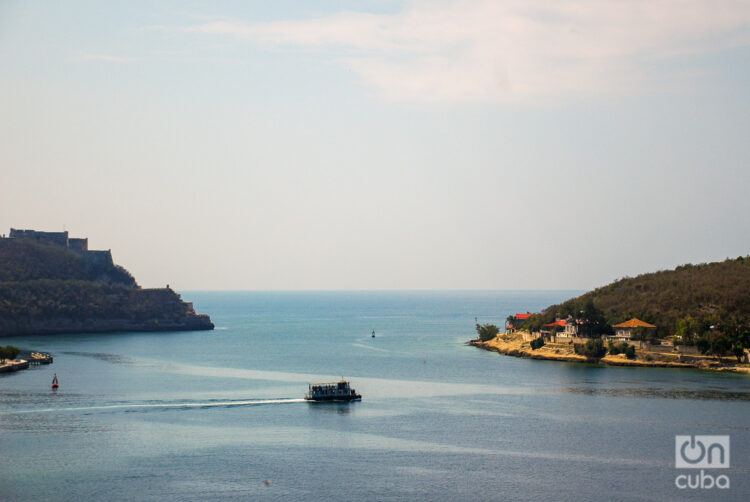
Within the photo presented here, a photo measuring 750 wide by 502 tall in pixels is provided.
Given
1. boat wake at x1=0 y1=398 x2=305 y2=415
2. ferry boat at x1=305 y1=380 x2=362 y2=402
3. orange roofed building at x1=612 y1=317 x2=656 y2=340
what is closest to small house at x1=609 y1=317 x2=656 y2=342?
orange roofed building at x1=612 y1=317 x2=656 y2=340

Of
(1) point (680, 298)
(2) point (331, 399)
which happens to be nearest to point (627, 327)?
(1) point (680, 298)

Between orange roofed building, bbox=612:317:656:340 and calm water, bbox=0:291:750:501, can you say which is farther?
orange roofed building, bbox=612:317:656:340

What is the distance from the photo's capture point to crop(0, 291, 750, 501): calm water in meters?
54.2

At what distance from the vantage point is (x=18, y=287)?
186 meters

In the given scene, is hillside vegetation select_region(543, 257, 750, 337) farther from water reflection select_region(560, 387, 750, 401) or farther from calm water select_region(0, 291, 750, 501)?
water reflection select_region(560, 387, 750, 401)

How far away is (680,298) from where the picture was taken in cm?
13350

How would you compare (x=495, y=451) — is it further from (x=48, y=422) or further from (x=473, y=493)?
(x=48, y=422)

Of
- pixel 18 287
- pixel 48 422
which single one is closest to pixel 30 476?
pixel 48 422

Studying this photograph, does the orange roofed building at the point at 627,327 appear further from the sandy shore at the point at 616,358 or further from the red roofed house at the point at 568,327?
the red roofed house at the point at 568,327

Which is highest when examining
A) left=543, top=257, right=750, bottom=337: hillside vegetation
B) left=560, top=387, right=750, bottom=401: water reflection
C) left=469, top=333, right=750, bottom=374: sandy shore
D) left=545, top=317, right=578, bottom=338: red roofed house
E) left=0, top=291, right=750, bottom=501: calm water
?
left=543, top=257, right=750, bottom=337: hillside vegetation

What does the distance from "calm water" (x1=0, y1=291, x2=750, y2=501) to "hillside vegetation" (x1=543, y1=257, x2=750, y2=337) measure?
18.2 m

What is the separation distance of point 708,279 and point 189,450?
4018 inches

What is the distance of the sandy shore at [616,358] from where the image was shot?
11125cm

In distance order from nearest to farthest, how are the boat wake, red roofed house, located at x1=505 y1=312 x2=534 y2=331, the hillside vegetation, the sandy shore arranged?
the boat wake → the sandy shore → the hillside vegetation → red roofed house, located at x1=505 y1=312 x2=534 y2=331
